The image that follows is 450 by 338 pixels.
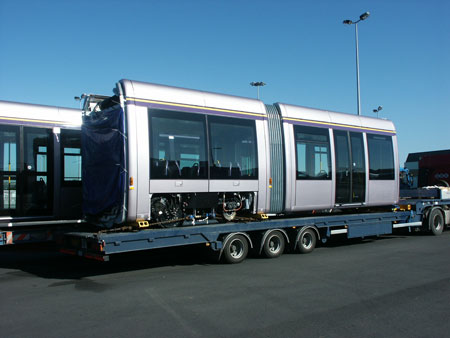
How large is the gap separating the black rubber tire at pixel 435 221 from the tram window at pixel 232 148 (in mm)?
8844

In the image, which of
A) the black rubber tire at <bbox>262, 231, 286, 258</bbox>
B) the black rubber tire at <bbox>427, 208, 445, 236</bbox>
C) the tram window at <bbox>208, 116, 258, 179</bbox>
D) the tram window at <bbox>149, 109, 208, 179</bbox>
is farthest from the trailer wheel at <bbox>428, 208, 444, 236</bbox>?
the tram window at <bbox>149, 109, 208, 179</bbox>

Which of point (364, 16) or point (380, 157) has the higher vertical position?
point (364, 16)

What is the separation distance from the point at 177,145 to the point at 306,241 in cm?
487

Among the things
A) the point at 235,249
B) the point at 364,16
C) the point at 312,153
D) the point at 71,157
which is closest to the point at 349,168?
the point at 312,153

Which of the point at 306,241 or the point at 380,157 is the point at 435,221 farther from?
the point at 306,241

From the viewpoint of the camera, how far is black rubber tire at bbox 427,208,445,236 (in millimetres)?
15617

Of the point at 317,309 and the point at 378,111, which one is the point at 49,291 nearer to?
the point at 317,309

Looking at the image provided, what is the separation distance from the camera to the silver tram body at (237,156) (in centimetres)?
852

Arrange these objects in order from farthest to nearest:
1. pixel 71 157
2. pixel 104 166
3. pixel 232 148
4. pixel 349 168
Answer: pixel 349 168, pixel 71 157, pixel 232 148, pixel 104 166

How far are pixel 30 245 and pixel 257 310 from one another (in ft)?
19.5

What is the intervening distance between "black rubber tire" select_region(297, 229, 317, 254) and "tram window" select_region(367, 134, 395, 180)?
121 inches

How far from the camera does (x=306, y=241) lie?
1162 cm

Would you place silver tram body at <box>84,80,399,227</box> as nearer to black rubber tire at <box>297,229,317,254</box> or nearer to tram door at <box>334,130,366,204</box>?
tram door at <box>334,130,366,204</box>

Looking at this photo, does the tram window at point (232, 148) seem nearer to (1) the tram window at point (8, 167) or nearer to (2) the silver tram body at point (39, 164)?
(2) the silver tram body at point (39, 164)
